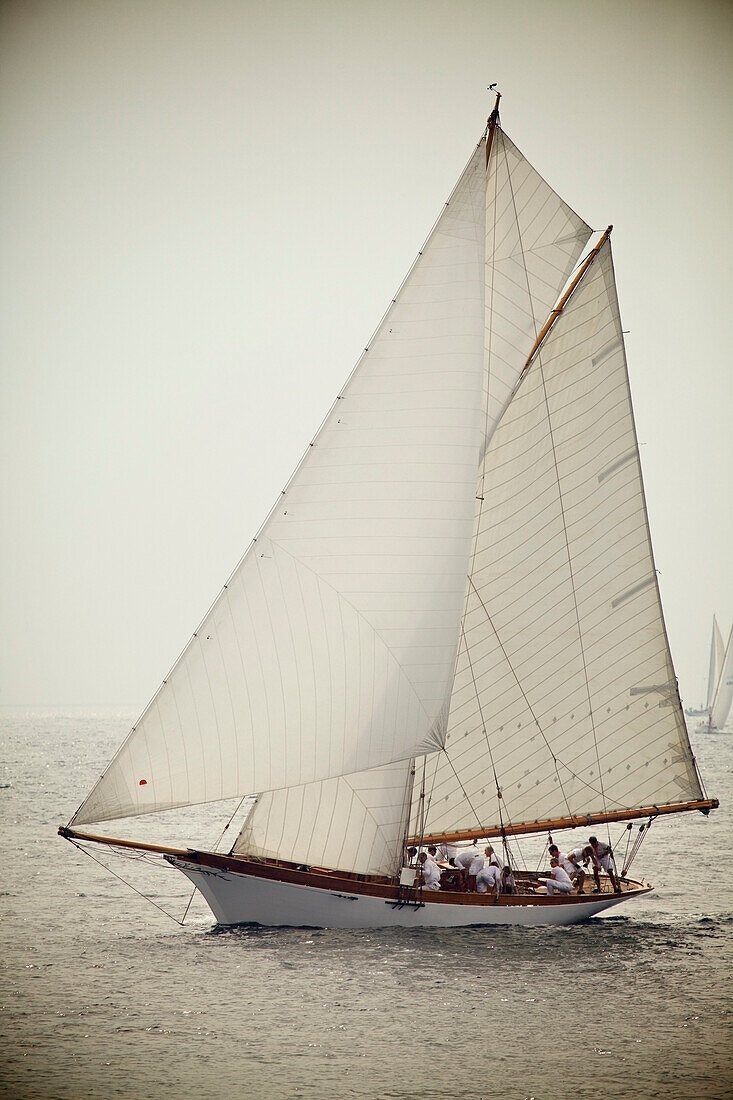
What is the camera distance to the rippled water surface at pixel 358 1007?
59.8 feet

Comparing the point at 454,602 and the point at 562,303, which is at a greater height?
the point at 562,303

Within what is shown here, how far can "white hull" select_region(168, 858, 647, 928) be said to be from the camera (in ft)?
84.8

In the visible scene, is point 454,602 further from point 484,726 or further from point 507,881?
point 507,881

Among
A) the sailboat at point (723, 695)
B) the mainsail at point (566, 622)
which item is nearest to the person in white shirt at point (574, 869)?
the mainsail at point (566, 622)

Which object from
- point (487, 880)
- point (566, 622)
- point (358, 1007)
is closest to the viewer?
point (358, 1007)

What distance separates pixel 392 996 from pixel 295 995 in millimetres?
1787

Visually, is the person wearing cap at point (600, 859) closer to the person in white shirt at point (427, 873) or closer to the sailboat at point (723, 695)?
the person in white shirt at point (427, 873)

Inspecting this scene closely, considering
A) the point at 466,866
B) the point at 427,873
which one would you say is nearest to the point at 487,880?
the point at 466,866

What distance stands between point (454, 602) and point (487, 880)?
25.5ft

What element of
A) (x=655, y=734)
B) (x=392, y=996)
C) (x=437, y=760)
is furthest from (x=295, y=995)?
(x=655, y=734)

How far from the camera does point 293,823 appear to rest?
25953 mm

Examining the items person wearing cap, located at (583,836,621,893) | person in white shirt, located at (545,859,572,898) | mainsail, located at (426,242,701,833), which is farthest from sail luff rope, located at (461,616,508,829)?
person wearing cap, located at (583,836,621,893)

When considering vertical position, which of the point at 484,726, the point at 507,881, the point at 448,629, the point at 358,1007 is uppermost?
the point at 448,629

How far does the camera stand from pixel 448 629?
75.4 ft
